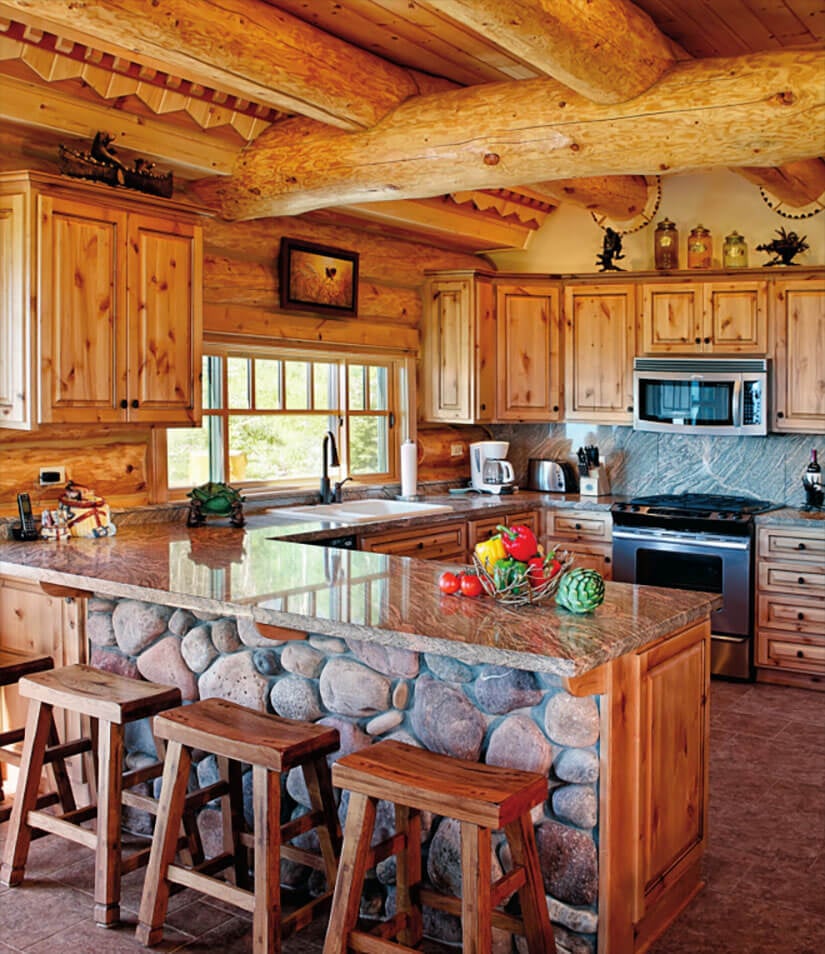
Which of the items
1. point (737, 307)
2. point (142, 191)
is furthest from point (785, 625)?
point (142, 191)

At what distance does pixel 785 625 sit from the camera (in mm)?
5316

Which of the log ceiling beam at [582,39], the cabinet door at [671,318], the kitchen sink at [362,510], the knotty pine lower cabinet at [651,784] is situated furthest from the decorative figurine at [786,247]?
the knotty pine lower cabinet at [651,784]

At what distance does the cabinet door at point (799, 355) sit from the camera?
5.50 m

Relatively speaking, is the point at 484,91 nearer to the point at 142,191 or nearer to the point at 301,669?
the point at 142,191

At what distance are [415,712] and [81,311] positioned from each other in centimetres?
210

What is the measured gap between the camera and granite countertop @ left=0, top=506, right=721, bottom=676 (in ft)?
7.91

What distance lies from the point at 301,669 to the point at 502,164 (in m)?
1.99

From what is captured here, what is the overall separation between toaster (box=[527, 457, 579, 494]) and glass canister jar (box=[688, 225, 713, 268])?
146cm

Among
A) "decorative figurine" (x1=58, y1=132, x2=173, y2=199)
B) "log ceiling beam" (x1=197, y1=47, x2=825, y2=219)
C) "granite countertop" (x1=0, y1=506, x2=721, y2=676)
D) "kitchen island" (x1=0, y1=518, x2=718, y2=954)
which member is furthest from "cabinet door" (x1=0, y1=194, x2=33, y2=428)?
"log ceiling beam" (x1=197, y1=47, x2=825, y2=219)

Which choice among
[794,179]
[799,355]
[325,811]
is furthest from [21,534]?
[799,355]

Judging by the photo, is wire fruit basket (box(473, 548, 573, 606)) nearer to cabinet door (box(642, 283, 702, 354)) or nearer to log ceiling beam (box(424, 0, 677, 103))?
log ceiling beam (box(424, 0, 677, 103))

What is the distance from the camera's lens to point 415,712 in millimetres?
2766

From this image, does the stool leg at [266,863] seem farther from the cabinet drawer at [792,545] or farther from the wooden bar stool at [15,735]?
the cabinet drawer at [792,545]

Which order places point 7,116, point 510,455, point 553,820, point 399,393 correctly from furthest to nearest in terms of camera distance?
point 510,455
point 399,393
point 7,116
point 553,820
